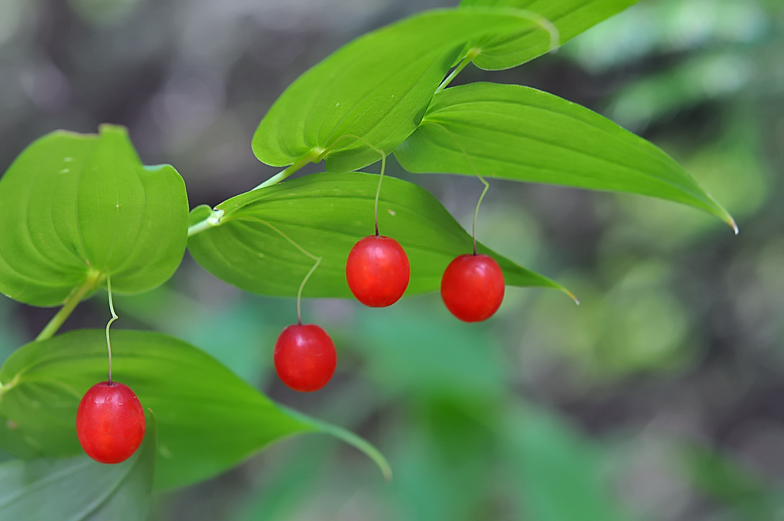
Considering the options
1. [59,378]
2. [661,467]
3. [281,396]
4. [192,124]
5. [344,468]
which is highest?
[59,378]

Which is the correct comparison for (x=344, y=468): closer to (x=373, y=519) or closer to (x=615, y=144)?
(x=373, y=519)

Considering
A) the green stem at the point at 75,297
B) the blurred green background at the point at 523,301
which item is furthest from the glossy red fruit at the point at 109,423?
the blurred green background at the point at 523,301

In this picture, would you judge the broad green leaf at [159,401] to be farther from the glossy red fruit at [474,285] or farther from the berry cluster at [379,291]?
the glossy red fruit at [474,285]

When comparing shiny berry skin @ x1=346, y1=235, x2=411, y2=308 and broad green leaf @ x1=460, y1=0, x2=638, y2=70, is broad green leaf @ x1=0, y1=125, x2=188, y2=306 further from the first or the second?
broad green leaf @ x1=460, y1=0, x2=638, y2=70

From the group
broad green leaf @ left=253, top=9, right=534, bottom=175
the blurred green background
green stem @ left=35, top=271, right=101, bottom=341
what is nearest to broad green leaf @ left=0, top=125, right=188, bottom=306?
green stem @ left=35, top=271, right=101, bottom=341

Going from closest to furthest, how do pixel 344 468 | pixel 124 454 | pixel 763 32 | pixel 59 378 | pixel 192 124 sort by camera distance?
pixel 124 454, pixel 59 378, pixel 763 32, pixel 192 124, pixel 344 468

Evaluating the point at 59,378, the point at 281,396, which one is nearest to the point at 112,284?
the point at 59,378

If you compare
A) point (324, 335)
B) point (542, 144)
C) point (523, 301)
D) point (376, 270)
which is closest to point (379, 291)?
point (376, 270)

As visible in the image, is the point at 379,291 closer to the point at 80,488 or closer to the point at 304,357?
the point at 304,357
